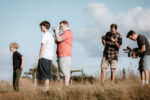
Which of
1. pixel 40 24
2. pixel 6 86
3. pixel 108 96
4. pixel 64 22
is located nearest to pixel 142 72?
pixel 108 96

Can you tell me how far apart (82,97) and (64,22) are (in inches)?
93.5

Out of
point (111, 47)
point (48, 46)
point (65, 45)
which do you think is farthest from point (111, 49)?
point (48, 46)

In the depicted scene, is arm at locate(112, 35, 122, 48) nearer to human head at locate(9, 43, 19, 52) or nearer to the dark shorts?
the dark shorts

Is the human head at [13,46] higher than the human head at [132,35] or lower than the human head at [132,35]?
lower

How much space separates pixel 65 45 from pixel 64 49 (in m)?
0.13

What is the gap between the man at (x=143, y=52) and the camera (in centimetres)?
783

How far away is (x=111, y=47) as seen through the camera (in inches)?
356

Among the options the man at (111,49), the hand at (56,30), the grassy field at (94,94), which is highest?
the hand at (56,30)

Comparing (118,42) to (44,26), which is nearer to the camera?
(44,26)

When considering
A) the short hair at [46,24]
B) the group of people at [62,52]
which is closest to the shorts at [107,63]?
the group of people at [62,52]

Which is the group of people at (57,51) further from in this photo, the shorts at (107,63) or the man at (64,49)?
the shorts at (107,63)

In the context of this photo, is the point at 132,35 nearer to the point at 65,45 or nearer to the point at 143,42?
the point at 143,42

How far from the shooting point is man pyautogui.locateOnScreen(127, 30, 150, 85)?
7.83 meters

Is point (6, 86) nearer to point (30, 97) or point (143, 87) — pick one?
point (30, 97)
